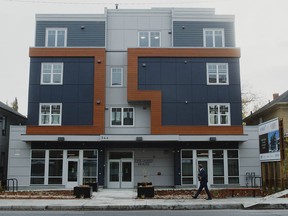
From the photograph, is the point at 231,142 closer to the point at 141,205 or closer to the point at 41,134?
the point at 41,134

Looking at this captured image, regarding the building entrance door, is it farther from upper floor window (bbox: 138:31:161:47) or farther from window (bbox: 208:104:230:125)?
upper floor window (bbox: 138:31:161:47)

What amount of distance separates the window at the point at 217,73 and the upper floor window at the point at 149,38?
202 inches

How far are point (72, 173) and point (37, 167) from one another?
106 inches

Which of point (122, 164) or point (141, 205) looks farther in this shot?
point (122, 164)

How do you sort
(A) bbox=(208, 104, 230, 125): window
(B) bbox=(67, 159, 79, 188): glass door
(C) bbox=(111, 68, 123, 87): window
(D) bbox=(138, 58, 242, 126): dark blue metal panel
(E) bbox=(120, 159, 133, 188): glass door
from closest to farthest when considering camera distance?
1. (B) bbox=(67, 159, 79, 188): glass door
2. (D) bbox=(138, 58, 242, 126): dark blue metal panel
3. (A) bbox=(208, 104, 230, 125): window
4. (E) bbox=(120, 159, 133, 188): glass door
5. (C) bbox=(111, 68, 123, 87): window

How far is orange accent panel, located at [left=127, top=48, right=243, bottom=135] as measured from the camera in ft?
110

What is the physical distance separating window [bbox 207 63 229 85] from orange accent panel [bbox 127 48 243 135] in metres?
0.78

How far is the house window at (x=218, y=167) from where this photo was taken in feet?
110

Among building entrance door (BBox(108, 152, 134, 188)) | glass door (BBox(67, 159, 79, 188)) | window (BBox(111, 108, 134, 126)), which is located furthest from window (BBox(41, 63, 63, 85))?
building entrance door (BBox(108, 152, 134, 188))

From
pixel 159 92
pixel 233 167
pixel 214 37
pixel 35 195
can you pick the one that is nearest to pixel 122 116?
pixel 159 92

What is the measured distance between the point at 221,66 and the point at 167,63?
13.8 feet

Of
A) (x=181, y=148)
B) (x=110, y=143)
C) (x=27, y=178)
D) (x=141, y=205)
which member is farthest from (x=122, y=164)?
(x=141, y=205)

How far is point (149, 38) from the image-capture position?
37.0 metres

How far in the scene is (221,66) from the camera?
3466 cm
